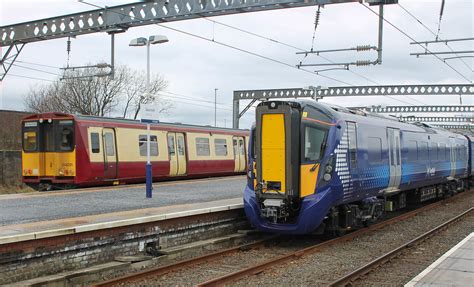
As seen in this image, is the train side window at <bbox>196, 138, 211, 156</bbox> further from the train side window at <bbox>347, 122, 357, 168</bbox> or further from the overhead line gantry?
the train side window at <bbox>347, 122, 357, 168</bbox>

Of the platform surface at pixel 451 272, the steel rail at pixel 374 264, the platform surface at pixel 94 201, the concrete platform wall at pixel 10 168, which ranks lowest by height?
the steel rail at pixel 374 264

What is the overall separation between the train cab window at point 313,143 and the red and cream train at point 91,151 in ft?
30.7

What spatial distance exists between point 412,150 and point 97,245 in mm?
11339

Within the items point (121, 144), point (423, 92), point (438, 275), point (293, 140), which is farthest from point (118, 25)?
point (423, 92)

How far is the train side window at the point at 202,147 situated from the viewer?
24075 mm

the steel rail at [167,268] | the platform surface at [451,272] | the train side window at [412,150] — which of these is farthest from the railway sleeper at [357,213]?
the platform surface at [451,272]

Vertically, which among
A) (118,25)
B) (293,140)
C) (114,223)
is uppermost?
(118,25)

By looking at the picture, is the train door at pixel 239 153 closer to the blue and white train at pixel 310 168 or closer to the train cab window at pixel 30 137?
the train cab window at pixel 30 137

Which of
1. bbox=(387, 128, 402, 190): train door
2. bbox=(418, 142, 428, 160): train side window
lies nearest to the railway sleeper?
bbox=(387, 128, 402, 190): train door

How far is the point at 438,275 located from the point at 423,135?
11.6 meters

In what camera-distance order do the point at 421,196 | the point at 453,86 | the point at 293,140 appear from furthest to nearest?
the point at 453,86
the point at 421,196
the point at 293,140

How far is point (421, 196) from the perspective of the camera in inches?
782

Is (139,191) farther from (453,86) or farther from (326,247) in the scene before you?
(453,86)

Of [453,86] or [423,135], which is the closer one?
[423,135]
